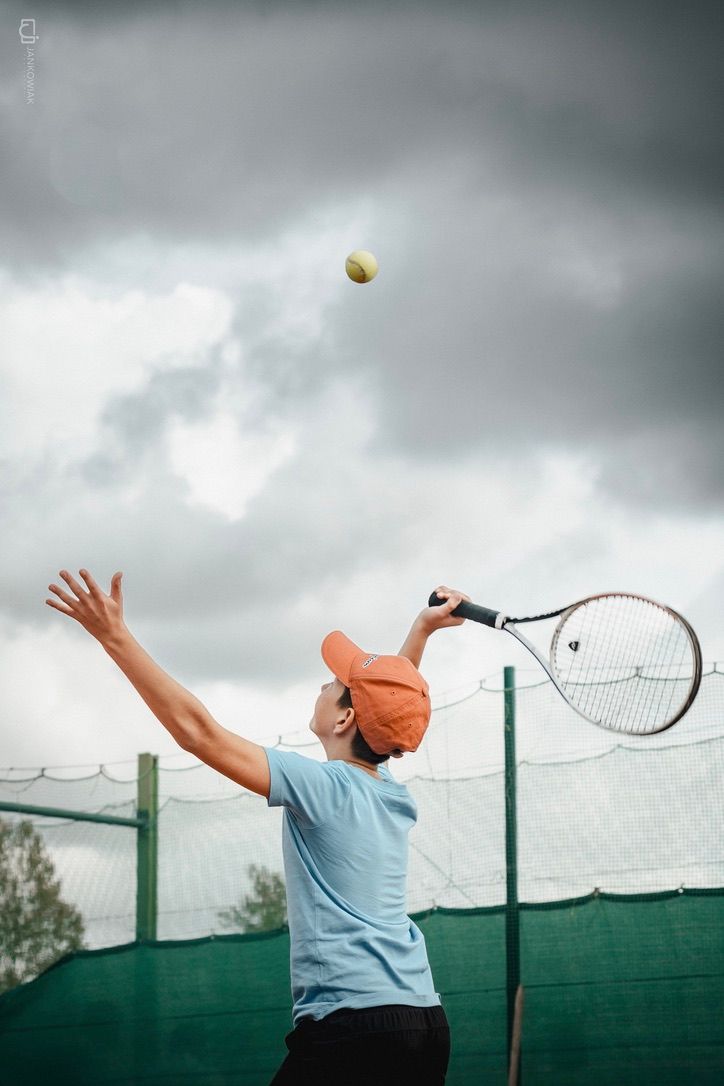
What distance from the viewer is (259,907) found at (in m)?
7.93

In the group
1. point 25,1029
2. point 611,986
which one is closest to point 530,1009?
point 611,986

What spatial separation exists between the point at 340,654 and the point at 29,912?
5407 mm

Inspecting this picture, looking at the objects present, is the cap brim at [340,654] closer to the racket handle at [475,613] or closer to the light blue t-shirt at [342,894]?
the light blue t-shirt at [342,894]

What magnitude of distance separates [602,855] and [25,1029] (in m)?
3.71

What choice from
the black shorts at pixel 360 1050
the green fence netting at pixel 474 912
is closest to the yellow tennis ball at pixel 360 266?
the green fence netting at pixel 474 912

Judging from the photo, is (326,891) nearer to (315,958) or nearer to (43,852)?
(315,958)

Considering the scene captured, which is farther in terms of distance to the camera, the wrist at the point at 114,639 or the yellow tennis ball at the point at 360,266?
the yellow tennis ball at the point at 360,266

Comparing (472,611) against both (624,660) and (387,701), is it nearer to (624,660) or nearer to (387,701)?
(387,701)

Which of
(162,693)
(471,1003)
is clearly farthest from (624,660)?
(471,1003)

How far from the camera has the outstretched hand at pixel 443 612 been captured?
4059 millimetres

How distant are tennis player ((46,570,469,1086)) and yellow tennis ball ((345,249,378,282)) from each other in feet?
12.1

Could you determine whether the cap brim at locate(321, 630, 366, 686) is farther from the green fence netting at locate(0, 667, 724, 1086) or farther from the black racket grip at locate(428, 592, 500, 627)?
the green fence netting at locate(0, 667, 724, 1086)

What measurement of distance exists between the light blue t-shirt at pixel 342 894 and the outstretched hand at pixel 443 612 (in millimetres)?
961

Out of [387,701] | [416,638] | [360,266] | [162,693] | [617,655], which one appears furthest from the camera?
[360,266]
